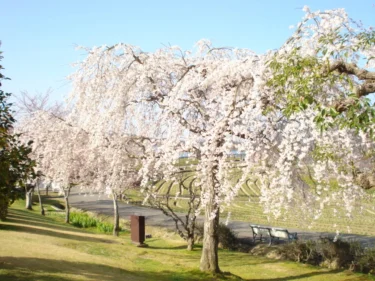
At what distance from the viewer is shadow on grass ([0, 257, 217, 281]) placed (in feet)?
29.9

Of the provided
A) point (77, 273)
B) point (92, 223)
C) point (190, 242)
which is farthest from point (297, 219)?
point (92, 223)

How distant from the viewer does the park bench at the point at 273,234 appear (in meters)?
15.3

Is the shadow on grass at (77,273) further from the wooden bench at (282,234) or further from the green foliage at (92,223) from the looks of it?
the green foliage at (92,223)

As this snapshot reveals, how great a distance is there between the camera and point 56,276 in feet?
30.7

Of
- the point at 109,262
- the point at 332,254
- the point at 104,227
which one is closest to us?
the point at 109,262

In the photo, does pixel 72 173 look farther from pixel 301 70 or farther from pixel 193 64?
pixel 301 70

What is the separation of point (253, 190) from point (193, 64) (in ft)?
95.1

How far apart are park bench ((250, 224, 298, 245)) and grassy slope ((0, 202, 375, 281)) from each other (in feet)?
5.54

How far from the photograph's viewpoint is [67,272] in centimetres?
994

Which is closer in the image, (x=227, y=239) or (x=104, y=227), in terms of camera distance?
(x=227, y=239)

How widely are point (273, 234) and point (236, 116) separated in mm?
8315

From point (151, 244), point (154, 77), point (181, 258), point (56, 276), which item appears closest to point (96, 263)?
point (56, 276)

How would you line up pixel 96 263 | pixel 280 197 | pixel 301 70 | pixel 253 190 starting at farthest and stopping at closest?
pixel 253 190, pixel 96 263, pixel 280 197, pixel 301 70

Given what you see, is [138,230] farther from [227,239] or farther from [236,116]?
[236,116]
